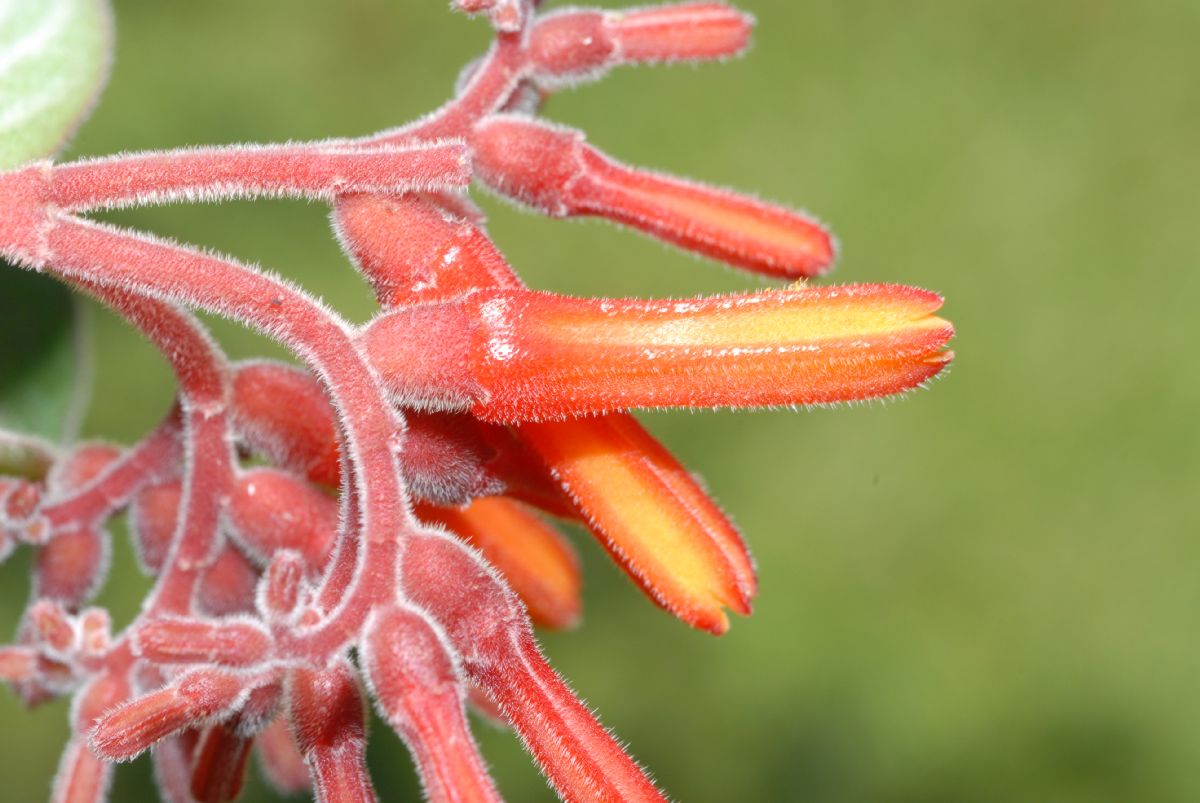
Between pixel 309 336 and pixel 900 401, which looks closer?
pixel 309 336

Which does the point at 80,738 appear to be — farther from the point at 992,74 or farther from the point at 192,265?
the point at 992,74

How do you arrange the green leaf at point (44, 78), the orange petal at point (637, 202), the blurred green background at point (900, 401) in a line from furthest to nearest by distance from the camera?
the blurred green background at point (900, 401) → the green leaf at point (44, 78) → the orange petal at point (637, 202)

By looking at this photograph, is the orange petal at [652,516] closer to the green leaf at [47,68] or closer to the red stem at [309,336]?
the red stem at [309,336]

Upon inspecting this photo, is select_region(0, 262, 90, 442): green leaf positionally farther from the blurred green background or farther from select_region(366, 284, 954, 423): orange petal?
the blurred green background

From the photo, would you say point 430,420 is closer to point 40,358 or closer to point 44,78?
point 44,78

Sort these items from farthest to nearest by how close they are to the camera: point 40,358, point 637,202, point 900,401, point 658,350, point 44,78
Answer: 1. point 900,401
2. point 40,358
3. point 44,78
4. point 637,202
5. point 658,350

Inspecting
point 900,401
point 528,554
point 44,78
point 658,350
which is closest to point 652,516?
point 658,350

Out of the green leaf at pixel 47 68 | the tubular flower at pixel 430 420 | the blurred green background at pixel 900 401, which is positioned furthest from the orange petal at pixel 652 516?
the blurred green background at pixel 900 401

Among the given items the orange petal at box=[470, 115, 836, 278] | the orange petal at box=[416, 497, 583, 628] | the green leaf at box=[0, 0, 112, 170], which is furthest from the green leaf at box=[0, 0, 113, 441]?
the orange petal at box=[416, 497, 583, 628]
